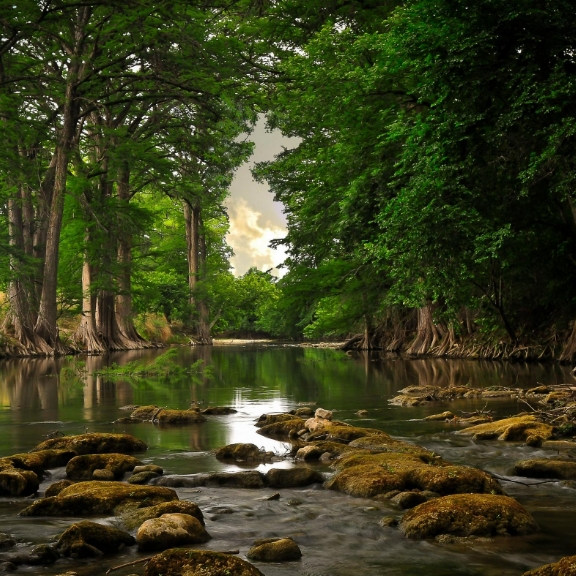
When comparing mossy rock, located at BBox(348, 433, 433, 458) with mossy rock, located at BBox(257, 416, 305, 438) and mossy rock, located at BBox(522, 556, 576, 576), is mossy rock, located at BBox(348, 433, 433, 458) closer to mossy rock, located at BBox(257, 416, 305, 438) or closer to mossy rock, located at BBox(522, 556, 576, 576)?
mossy rock, located at BBox(257, 416, 305, 438)

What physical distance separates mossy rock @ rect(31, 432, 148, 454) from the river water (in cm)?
40

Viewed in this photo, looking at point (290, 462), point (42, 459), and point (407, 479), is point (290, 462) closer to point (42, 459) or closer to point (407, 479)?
point (407, 479)

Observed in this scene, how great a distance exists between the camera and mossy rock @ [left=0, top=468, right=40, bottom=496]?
654 cm

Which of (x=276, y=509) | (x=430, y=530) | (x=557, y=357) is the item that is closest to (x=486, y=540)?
(x=430, y=530)

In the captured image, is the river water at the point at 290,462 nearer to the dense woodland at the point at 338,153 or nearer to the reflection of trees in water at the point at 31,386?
the reflection of trees in water at the point at 31,386

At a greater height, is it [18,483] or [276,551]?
[18,483]

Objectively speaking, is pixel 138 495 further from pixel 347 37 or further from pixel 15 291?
pixel 15 291

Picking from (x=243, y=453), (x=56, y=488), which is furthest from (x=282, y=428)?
(x=56, y=488)

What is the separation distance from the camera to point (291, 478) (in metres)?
6.94

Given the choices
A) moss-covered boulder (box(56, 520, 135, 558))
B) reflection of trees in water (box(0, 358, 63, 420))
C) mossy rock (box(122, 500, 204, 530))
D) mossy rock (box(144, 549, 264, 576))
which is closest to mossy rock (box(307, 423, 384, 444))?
mossy rock (box(122, 500, 204, 530))

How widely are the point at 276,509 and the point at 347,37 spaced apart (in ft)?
61.4

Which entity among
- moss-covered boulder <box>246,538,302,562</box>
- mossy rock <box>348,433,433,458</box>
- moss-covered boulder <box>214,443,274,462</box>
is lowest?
moss-covered boulder <box>246,538,302,562</box>

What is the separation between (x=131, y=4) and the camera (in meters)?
22.3

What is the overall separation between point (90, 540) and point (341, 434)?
4.78 m
